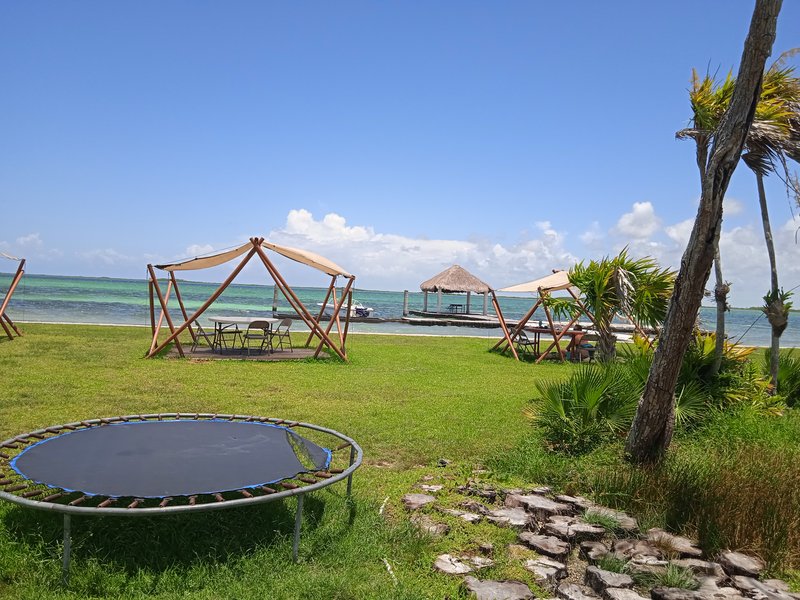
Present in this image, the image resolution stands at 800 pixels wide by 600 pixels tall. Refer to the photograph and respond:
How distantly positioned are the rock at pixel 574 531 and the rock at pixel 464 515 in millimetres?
543

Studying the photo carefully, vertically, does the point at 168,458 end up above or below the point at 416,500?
above

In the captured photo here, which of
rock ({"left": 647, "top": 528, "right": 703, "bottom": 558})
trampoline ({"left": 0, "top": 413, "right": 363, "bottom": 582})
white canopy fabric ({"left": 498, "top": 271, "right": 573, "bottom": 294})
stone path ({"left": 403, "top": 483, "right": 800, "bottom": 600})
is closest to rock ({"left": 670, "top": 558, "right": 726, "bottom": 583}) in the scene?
stone path ({"left": 403, "top": 483, "right": 800, "bottom": 600})

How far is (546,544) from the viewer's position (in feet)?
14.1

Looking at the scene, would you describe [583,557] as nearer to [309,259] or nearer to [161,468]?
[161,468]

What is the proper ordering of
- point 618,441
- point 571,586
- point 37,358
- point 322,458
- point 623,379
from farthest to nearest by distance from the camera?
1. point 37,358
2. point 623,379
3. point 618,441
4. point 322,458
5. point 571,586

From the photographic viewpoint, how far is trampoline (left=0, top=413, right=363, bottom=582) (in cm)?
381

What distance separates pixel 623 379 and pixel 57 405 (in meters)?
Answer: 7.47

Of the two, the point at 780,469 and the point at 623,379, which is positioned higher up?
the point at 623,379

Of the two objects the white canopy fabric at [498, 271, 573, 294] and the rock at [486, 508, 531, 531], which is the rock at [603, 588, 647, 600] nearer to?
the rock at [486, 508, 531, 531]

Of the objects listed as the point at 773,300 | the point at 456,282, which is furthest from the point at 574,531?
the point at 456,282

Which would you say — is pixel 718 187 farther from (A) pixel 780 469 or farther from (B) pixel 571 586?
(B) pixel 571 586

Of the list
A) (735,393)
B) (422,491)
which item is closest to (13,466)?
(422,491)

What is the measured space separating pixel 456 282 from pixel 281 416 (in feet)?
77.2

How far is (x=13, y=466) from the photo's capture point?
434 centimetres
